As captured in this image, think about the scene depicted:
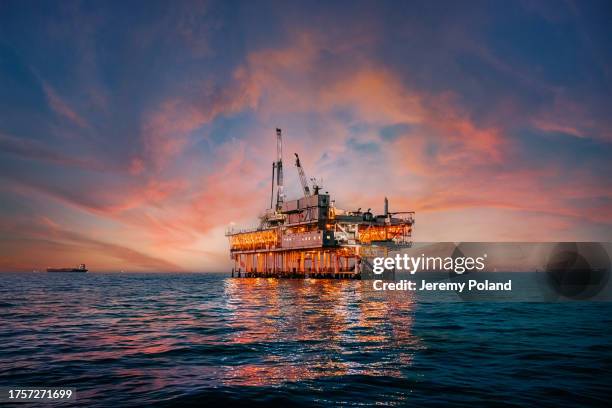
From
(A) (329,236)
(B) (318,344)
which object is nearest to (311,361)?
(B) (318,344)

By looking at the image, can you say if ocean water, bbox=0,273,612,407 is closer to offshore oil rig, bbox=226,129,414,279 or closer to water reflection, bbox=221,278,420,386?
water reflection, bbox=221,278,420,386

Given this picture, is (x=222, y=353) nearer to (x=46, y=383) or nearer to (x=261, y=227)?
(x=46, y=383)

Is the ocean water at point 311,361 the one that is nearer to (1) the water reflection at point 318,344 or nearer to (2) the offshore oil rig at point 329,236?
(1) the water reflection at point 318,344

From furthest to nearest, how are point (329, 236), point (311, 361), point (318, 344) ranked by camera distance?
point (329, 236) < point (318, 344) < point (311, 361)

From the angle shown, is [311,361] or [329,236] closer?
[311,361]

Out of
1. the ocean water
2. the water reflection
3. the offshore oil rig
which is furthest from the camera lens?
the offshore oil rig

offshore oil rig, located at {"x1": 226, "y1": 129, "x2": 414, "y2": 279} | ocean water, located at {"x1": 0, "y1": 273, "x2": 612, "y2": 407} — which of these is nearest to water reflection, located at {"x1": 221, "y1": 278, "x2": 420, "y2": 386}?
ocean water, located at {"x1": 0, "y1": 273, "x2": 612, "y2": 407}

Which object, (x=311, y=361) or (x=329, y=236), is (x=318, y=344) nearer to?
(x=311, y=361)

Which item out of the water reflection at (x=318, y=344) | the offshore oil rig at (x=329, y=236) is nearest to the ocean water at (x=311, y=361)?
the water reflection at (x=318, y=344)

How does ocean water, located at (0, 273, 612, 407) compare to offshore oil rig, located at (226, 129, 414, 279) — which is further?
offshore oil rig, located at (226, 129, 414, 279)

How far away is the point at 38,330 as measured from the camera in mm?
29062

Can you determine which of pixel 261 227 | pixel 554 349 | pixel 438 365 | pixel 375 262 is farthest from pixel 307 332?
pixel 261 227

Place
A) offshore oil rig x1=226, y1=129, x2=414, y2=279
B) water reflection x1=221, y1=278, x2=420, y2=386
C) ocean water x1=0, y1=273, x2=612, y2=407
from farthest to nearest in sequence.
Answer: offshore oil rig x1=226, y1=129, x2=414, y2=279 → water reflection x1=221, y1=278, x2=420, y2=386 → ocean water x1=0, y1=273, x2=612, y2=407

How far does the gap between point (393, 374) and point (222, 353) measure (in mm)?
8259
